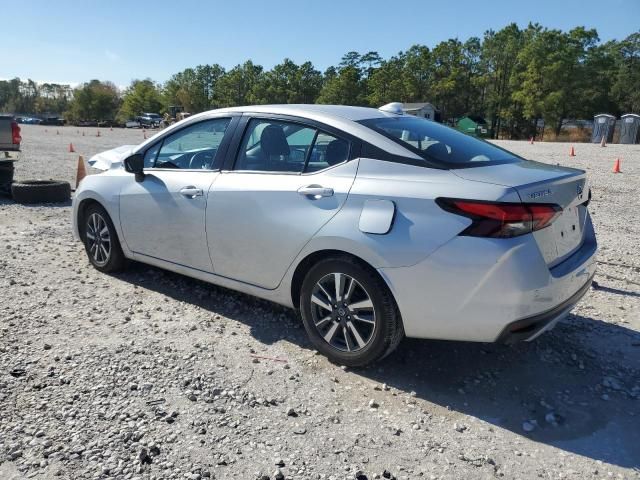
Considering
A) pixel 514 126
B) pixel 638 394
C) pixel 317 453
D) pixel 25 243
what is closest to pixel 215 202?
pixel 317 453

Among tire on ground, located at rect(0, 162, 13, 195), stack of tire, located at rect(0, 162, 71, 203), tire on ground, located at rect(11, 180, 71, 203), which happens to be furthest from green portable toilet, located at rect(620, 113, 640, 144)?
tire on ground, located at rect(0, 162, 13, 195)

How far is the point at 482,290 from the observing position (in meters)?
2.98

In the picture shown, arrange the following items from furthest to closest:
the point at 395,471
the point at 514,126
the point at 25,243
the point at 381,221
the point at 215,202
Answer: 1. the point at 514,126
2. the point at 25,243
3. the point at 215,202
4. the point at 381,221
5. the point at 395,471

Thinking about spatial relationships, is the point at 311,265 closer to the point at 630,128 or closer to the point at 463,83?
the point at 630,128

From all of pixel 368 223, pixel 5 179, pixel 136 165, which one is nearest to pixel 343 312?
pixel 368 223

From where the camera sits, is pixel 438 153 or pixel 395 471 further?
pixel 438 153

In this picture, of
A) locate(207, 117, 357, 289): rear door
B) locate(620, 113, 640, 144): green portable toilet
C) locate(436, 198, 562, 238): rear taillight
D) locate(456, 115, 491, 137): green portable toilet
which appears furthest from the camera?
locate(456, 115, 491, 137): green portable toilet

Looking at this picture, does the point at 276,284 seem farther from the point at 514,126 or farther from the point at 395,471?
the point at 514,126

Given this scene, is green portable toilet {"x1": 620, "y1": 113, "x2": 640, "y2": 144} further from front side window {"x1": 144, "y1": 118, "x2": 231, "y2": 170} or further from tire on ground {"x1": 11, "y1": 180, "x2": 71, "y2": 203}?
front side window {"x1": 144, "y1": 118, "x2": 231, "y2": 170}

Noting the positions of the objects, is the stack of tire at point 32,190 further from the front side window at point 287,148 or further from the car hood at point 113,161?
the front side window at point 287,148

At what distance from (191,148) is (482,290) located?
9.48ft

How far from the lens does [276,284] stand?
3877mm

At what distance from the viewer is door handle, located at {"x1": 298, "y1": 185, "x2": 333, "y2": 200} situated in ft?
11.4

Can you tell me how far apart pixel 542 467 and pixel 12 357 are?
344cm
